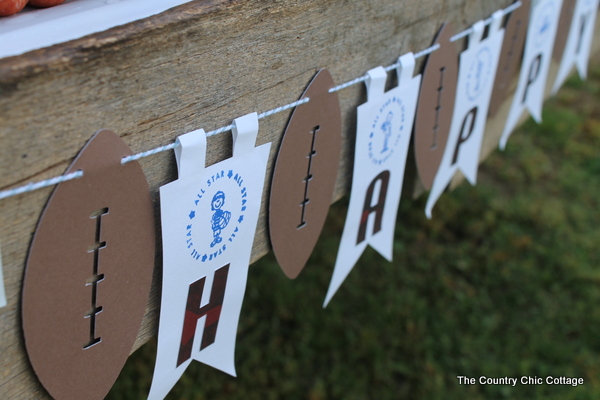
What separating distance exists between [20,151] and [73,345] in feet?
0.70

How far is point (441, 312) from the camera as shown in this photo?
2.18m

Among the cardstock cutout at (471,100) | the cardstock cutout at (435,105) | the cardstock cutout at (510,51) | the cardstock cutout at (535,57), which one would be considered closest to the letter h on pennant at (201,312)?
the cardstock cutout at (435,105)

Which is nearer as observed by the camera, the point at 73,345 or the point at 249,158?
the point at 73,345

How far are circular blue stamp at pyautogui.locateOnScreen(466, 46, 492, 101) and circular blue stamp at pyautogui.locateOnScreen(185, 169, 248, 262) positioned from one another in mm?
586

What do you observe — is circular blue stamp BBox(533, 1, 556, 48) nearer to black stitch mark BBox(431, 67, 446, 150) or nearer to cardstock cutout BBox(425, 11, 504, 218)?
cardstock cutout BBox(425, 11, 504, 218)

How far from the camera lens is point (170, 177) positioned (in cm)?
65

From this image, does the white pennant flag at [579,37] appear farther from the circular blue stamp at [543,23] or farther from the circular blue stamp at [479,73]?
the circular blue stamp at [479,73]

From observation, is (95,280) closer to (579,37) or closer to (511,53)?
(511,53)

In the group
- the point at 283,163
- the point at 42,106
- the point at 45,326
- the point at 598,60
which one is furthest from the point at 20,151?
the point at 598,60

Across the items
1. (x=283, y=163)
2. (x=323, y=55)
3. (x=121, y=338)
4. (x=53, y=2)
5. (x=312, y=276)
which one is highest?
(x=53, y=2)

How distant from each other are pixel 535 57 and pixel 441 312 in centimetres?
108

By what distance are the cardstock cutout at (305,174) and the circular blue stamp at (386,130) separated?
70 mm

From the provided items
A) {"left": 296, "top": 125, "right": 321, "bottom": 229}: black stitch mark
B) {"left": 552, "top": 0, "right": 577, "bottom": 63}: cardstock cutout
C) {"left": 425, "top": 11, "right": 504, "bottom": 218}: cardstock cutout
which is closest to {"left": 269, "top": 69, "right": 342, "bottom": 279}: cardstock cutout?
{"left": 296, "top": 125, "right": 321, "bottom": 229}: black stitch mark

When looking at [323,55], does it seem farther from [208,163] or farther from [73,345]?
[73,345]
